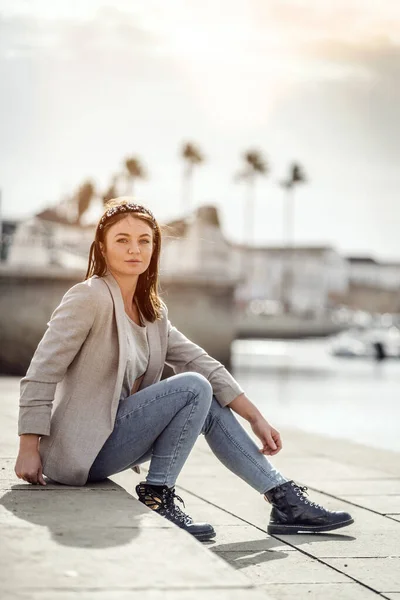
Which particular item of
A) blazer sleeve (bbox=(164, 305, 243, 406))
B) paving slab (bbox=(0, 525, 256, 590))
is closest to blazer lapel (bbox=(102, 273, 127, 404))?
blazer sleeve (bbox=(164, 305, 243, 406))

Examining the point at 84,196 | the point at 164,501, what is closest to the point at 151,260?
the point at 164,501

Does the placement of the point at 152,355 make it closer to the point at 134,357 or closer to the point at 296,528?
the point at 134,357

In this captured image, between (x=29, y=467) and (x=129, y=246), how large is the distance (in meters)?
Result: 0.98

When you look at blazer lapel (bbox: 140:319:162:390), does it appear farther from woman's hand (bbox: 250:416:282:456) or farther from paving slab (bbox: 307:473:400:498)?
paving slab (bbox: 307:473:400:498)

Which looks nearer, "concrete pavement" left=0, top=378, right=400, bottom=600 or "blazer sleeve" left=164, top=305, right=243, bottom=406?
"concrete pavement" left=0, top=378, right=400, bottom=600

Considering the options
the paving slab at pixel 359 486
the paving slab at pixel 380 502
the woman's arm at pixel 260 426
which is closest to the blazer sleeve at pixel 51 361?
the woman's arm at pixel 260 426

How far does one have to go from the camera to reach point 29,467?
4383 mm

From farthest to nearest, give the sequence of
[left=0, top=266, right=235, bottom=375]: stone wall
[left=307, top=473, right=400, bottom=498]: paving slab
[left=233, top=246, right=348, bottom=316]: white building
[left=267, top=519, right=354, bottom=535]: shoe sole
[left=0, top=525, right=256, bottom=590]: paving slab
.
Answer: [left=233, top=246, right=348, bottom=316]: white building
[left=0, top=266, right=235, bottom=375]: stone wall
[left=307, top=473, right=400, bottom=498]: paving slab
[left=267, top=519, right=354, bottom=535]: shoe sole
[left=0, top=525, right=256, bottom=590]: paving slab

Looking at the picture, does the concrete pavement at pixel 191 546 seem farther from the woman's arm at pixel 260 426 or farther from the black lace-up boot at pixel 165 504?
the woman's arm at pixel 260 426

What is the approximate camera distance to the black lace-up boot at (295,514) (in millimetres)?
4789

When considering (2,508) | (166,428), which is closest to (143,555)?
(2,508)

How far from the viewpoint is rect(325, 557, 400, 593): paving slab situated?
158 inches

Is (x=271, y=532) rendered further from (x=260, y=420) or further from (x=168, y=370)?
(x=168, y=370)

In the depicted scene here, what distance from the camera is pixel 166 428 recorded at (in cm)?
455
